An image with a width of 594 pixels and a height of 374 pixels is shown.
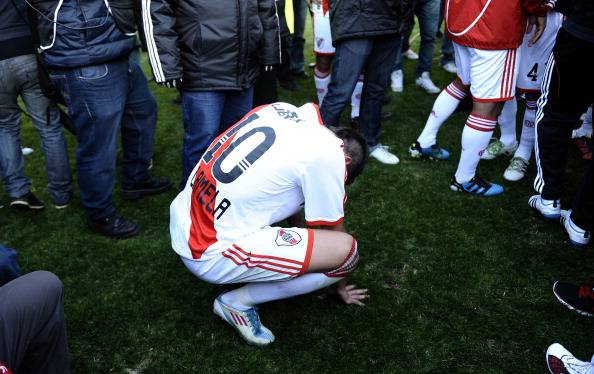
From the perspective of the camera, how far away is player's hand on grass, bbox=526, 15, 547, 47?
9.71 feet

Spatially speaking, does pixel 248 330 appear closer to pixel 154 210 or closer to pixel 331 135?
pixel 331 135

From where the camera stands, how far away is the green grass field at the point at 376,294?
7.30ft

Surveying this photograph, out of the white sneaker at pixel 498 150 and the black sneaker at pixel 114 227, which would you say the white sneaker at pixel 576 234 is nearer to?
the white sneaker at pixel 498 150

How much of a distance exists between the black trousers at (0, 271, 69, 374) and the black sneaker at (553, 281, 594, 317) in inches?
88.6

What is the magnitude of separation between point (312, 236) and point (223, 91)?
1.20 metres

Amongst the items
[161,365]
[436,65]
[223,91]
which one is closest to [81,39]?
[223,91]

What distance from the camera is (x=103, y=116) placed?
279 cm

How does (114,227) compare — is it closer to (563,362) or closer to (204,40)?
(204,40)

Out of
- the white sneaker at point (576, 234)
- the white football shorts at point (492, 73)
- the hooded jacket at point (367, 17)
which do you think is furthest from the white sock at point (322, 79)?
the white sneaker at point (576, 234)

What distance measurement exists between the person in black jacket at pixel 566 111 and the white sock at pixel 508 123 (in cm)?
74

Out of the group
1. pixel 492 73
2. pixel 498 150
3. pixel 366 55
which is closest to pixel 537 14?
pixel 492 73

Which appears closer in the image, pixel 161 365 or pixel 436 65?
pixel 161 365

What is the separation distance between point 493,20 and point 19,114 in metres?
3.04

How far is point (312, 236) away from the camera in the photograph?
7.06ft
